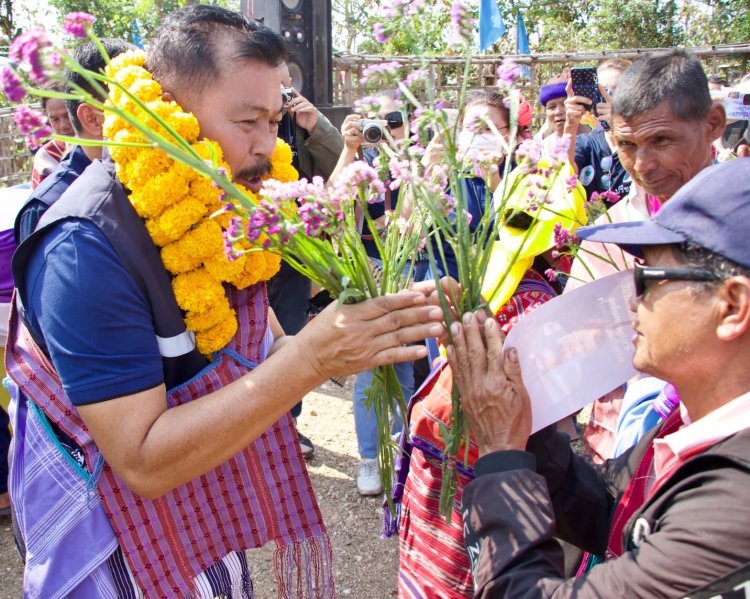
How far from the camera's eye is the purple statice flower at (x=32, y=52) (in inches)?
37.8

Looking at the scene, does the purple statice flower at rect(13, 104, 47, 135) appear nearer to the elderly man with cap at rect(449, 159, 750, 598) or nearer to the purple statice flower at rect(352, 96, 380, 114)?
the purple statice flower at rect(352, 96, 380, 114)

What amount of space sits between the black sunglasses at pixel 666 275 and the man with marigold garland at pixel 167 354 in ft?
1.32

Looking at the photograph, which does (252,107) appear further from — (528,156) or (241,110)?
(528,156)

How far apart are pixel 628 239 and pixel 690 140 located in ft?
4.06

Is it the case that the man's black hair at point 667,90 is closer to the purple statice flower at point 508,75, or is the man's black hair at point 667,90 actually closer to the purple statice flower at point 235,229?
the purple statice flower at point 508,75

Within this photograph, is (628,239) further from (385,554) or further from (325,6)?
(325,6)

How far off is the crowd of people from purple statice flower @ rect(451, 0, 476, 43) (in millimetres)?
152

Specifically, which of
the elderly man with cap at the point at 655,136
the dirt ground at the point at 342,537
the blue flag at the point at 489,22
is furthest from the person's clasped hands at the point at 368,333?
the blue flag at the point at 489,22

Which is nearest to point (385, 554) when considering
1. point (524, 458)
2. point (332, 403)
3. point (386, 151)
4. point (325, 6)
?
point (332, 403)

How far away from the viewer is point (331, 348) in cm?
139

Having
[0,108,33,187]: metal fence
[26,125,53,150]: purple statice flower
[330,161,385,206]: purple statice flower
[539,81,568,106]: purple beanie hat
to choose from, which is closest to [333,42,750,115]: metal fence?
[539,81,568,106]: purple beanie hat

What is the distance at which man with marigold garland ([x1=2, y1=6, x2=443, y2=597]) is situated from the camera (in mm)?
1343

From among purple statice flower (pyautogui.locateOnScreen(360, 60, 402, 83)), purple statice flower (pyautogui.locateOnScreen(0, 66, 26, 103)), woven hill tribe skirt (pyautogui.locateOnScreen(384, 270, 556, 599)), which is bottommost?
woven hill tribe skirt (pyautogui.locateOnScreen(384, 270, 556, 599))

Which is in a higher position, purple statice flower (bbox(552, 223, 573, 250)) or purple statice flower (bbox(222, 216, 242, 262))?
purple statice flower (bbox(222, 216, 242, 262))
